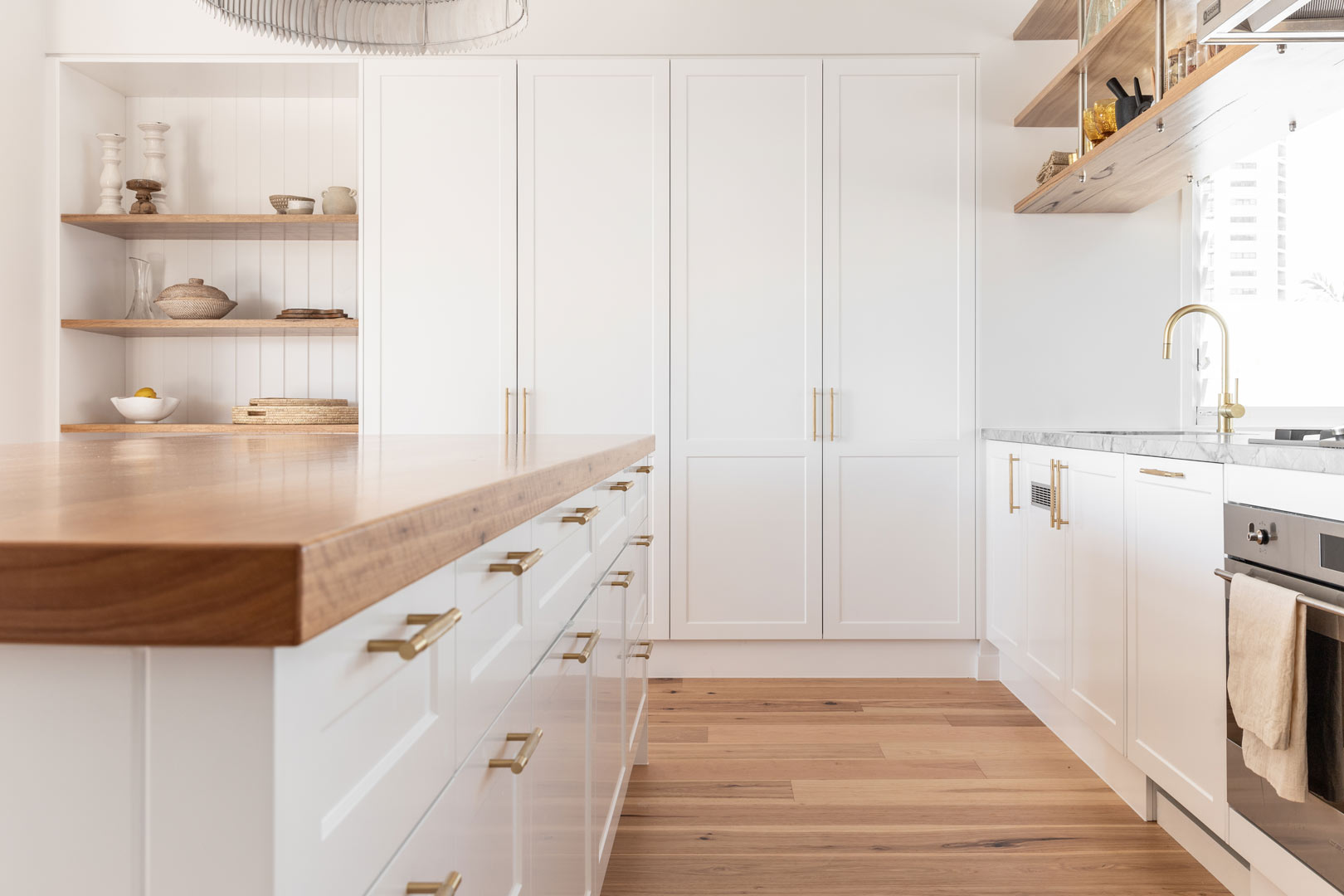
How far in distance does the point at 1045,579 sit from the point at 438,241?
2349mm

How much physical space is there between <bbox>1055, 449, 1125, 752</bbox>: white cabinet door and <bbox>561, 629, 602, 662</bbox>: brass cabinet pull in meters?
1.34

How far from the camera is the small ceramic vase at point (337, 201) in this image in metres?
3.26

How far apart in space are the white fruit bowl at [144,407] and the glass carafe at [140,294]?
1.12 ft

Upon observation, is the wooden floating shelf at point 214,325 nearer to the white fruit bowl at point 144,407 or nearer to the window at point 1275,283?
the white fruit bowl at point 144,407

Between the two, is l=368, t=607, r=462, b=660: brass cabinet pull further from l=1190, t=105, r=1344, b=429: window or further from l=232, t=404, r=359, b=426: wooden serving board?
l=1190, t=105, r=1344, b=429: window

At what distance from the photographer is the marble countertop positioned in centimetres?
134

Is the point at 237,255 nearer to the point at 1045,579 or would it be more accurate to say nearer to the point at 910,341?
the point at 910,341

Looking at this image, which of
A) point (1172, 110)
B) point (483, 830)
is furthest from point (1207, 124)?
point (483, 830)

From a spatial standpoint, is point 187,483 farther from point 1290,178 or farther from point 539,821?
point 1290,178

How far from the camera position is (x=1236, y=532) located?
1558 mm

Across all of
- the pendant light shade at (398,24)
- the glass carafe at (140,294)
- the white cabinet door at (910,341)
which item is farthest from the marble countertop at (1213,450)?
Result: the glass carafe at (140,294)

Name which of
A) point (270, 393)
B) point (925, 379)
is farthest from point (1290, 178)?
point (270, 393)

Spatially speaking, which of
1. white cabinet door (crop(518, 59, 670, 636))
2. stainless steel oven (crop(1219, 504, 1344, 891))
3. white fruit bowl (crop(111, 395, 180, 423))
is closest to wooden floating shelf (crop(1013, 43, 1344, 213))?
stainless steel oven (crop(1219, 504, 1344, 891))

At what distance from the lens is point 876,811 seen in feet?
6.79
